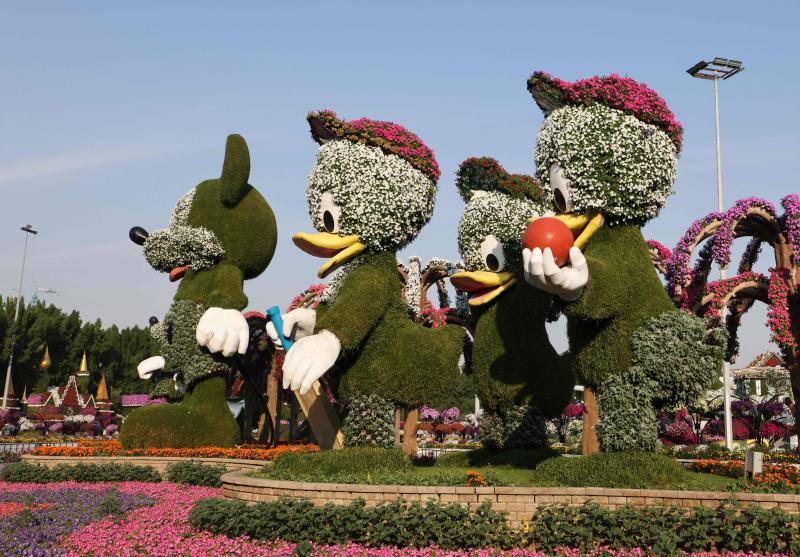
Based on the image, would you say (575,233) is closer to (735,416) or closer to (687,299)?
(687,299)

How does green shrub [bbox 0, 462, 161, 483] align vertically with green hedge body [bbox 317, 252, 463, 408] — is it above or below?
below

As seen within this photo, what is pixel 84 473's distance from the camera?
1305 centimetres

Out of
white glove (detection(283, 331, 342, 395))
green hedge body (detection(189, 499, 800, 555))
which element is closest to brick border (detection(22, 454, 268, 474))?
white glove (detection(283, 331, 342, 395))

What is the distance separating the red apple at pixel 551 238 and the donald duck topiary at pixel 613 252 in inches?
3.3

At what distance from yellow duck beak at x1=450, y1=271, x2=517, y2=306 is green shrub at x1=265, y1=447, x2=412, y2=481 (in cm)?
282

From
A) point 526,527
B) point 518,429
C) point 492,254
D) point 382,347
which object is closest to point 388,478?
point 526,527

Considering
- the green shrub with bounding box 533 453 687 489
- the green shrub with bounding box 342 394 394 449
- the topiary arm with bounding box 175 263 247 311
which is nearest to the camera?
the green shrub with bounding box 533 453 687 489

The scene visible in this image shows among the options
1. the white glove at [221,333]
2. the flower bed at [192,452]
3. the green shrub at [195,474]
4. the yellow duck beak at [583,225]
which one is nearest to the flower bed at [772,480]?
the yellow duck beak at [583,225]

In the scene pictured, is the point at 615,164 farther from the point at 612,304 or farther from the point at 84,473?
the point at 84,473

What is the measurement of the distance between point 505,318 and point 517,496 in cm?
367

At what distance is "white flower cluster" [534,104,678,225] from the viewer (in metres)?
8.49

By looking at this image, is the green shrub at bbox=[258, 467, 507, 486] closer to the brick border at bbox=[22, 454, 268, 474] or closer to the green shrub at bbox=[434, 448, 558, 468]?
the green shrub at bbox=[434, 448, 558, 468]

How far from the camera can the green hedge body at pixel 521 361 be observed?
10.3 meters

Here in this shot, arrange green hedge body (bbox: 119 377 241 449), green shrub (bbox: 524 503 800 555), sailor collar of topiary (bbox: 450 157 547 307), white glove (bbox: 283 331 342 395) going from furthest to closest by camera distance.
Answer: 1. green hedge body (bbox: 119 377 241 449)
2. sailor collar of topiary (bbox: 450 157 547 307)
3. white glove (bbox: 283 331 342 395)
4. green shrub (bbox: 524 503 800 555)
